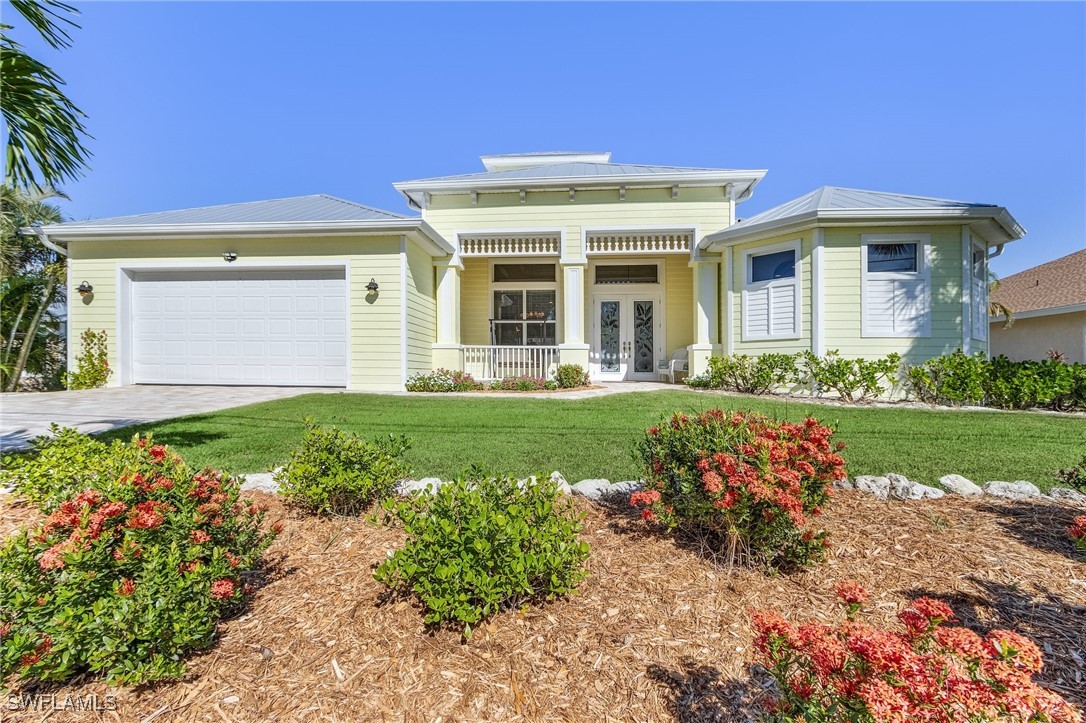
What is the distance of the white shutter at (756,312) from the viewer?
380 inches

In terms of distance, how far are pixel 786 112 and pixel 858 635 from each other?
12551 millimetres

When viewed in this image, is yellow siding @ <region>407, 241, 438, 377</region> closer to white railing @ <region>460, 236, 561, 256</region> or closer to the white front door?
white railing @ <region>460, 236, 561, 256</region>

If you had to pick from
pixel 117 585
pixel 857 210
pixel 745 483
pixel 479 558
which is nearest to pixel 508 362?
pixel 857 210

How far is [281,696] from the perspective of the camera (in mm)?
1501

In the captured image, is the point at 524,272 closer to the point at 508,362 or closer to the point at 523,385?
the point at 508,362

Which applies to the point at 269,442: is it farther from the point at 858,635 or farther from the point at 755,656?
the point at 858,635

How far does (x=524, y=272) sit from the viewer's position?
41.9 ft

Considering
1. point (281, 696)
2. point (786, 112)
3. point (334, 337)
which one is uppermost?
point (786, 112)

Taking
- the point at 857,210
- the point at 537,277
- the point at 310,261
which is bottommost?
the point at 310,261

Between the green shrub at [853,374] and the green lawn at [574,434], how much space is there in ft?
4.12

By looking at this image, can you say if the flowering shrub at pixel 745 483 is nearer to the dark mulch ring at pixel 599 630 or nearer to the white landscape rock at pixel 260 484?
the dark mulch ring at pixel 599 630

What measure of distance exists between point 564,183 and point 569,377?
15.1 ft

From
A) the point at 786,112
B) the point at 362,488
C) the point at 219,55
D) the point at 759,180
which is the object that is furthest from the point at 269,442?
the point at 786,112

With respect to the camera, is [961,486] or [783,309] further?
Result: [783,309]
